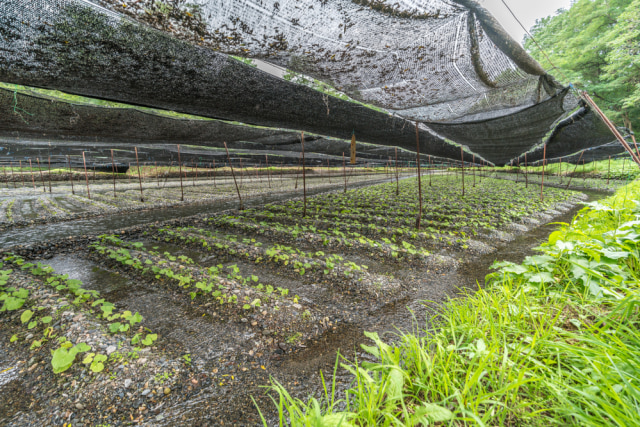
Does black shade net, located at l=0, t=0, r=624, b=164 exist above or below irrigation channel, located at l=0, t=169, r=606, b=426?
above

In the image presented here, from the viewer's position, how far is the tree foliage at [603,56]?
14758mm

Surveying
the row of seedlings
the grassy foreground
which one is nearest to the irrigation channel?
the row of seedlings

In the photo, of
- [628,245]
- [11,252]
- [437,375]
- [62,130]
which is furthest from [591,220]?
[62,130]

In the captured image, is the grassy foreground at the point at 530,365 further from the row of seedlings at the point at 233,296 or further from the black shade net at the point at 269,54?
the black shade net at the point at 269,54

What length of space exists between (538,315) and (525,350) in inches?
19.3

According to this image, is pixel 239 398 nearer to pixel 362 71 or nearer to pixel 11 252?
pixel 362 71

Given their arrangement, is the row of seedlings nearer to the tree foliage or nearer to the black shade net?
the black shade net

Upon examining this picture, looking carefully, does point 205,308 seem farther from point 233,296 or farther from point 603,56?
point 603,56

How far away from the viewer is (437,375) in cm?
139

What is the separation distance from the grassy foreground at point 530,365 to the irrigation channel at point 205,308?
0.46m

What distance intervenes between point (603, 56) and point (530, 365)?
93.2ft

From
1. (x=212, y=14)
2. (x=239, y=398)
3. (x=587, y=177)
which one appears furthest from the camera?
(x=587, y=177)

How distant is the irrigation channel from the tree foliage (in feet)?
60.4

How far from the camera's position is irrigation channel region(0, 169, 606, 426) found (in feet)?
5.26
